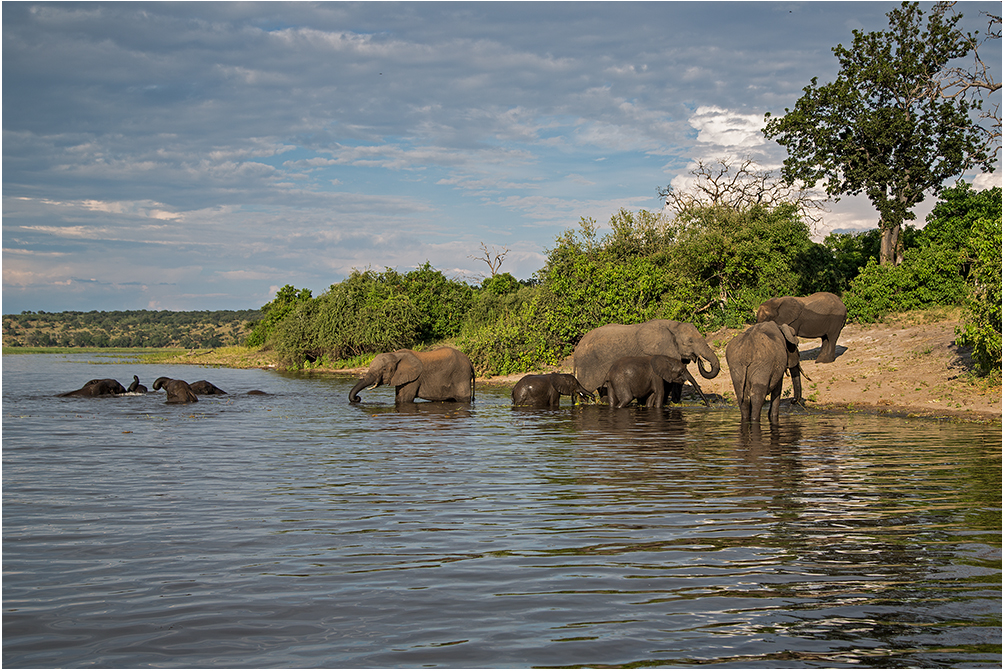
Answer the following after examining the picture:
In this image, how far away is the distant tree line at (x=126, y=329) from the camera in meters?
126

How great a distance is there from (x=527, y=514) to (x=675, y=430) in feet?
27.1

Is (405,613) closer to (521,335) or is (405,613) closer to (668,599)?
(668,599)

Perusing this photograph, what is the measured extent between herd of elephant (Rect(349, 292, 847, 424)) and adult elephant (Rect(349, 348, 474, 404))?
3 cm

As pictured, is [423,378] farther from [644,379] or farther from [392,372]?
[644,379]

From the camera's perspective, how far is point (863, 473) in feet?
36.5

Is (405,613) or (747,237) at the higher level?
(747,237)

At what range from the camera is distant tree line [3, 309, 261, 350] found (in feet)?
414

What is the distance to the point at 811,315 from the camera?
953 inches

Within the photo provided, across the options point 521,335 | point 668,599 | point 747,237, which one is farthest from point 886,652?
point 747,237

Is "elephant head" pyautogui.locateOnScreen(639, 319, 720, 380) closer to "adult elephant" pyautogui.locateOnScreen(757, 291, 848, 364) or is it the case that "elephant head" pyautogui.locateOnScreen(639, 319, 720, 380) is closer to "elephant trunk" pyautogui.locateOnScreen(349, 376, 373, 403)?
"adult elephant" pyautogui.locateOnScreen(757, 291, 848, 364)

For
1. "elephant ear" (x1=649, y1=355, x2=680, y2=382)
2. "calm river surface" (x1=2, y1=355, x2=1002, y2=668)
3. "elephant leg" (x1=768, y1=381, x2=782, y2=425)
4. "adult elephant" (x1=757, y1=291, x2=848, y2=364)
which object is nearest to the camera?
"calm river surface" (x1=2, y1=355, x2=1002, y2=668)

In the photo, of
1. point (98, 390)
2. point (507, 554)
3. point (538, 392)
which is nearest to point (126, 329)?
point (98, 390)

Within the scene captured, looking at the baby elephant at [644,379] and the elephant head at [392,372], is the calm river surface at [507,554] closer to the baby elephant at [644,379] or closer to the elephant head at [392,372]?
the baby elephant at [644,379]

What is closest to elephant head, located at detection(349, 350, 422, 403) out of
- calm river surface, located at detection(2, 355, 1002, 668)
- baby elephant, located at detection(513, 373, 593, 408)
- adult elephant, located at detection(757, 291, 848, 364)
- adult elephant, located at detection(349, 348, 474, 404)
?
adult elephant, located at detection(349, 348, 474, 404)
